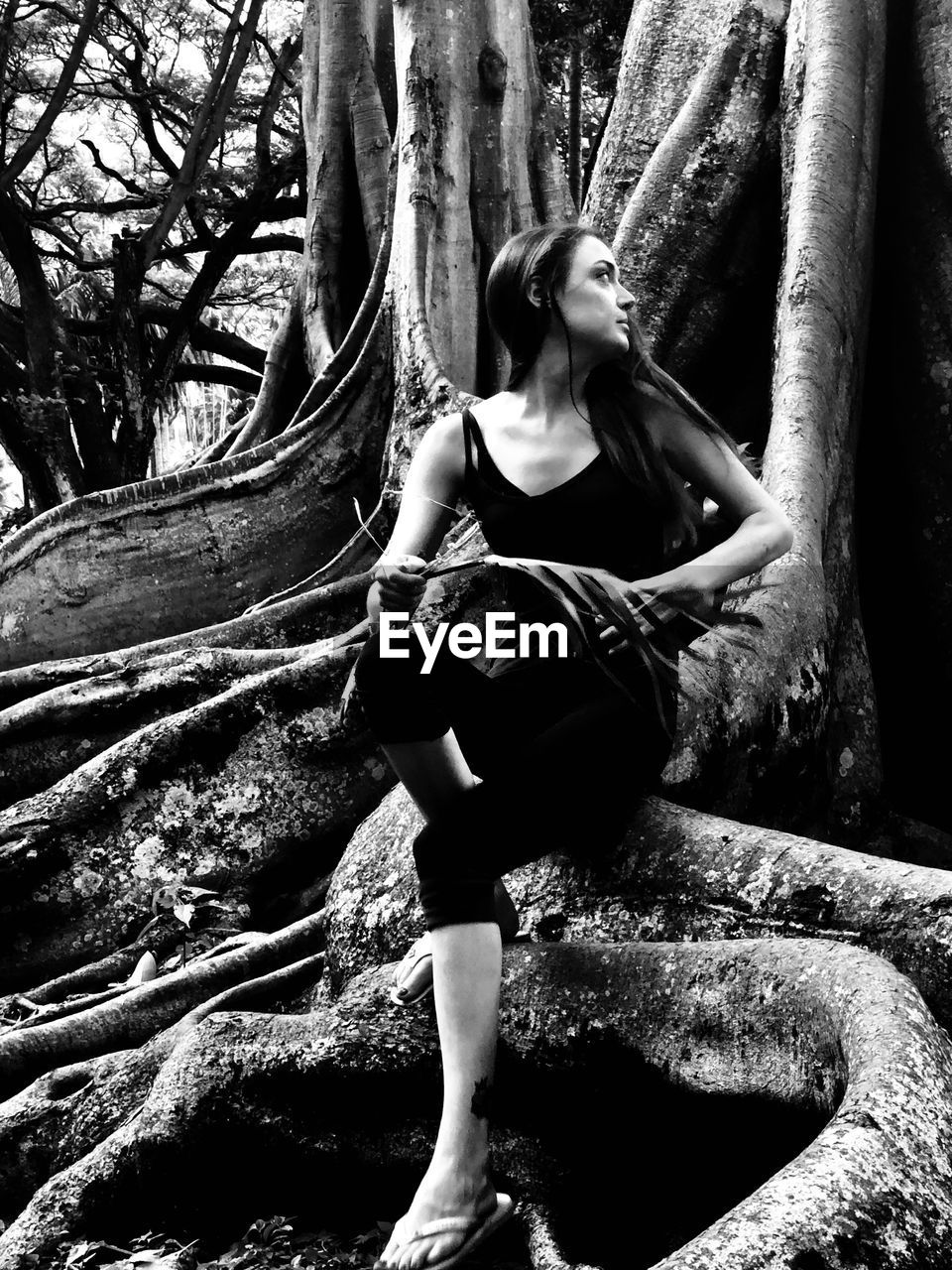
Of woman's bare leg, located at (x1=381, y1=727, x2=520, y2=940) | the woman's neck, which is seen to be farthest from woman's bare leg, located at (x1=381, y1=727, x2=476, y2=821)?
the woman's neck

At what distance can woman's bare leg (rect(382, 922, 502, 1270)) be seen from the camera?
2.13 metres

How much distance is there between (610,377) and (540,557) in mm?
329

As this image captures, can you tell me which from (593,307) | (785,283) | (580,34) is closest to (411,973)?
(593,307)

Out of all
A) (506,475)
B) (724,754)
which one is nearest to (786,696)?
(724,754)

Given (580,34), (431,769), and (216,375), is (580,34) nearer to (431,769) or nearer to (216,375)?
(216,375)

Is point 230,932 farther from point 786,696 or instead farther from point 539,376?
point 539,376

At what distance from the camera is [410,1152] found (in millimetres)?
2574

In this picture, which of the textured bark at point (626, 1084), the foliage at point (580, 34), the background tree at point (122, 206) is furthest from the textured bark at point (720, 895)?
the background tree at point (122, 206)

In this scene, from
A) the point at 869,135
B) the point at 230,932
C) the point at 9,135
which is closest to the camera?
the point at 230,932

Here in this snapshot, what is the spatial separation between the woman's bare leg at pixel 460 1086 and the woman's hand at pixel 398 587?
18.9 inches

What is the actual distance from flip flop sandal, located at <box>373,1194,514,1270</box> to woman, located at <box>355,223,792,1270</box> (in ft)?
0.13

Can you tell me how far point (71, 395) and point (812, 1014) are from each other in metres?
11.4

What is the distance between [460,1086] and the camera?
2.18m

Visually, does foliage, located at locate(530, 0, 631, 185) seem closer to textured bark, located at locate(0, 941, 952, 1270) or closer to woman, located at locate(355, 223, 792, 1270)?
woman, located at locate(355, 223, 792, 1270)
